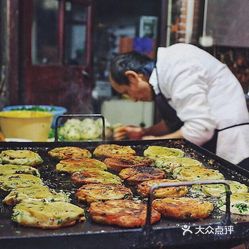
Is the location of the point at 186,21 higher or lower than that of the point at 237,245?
higher

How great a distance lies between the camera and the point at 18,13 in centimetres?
686

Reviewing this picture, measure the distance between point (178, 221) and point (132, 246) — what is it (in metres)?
0.32

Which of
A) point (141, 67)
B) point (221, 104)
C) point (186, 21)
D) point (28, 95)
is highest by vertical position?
point (186, 21)

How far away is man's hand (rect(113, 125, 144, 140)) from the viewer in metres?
4.15

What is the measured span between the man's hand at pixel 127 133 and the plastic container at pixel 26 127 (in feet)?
2.05

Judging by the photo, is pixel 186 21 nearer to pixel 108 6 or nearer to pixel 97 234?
pixel 97 234

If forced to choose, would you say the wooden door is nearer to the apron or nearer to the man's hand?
the man's hand

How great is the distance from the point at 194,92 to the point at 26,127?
1404 mm

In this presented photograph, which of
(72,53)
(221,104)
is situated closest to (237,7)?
(221,104)

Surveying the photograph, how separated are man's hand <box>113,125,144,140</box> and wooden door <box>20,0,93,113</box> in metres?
3.33

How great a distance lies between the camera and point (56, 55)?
24.6 feet

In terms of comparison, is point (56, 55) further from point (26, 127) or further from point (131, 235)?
point (131, 235)

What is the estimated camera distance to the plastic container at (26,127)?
12.4ft


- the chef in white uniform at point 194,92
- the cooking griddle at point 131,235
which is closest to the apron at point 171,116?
the chef in white uniform at point 194,92
